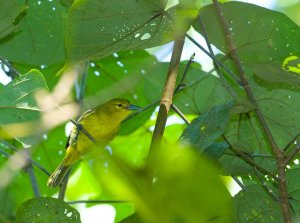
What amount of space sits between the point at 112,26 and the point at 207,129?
0.62 meters

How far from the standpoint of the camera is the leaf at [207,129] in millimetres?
1586

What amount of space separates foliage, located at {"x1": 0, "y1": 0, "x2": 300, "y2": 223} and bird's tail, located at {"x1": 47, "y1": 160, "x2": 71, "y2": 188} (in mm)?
137

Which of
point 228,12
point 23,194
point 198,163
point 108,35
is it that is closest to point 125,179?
point 198,163

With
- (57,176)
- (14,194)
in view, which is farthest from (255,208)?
(14,194)

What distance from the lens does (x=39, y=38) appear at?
3004mm

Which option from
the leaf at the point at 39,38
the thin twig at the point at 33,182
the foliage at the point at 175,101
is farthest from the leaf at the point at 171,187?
the leaf at the point at 39,38

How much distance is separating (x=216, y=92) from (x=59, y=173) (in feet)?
3.61

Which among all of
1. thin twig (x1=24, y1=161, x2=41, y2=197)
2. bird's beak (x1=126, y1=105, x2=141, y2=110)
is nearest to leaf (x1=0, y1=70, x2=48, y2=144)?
thin twig (x1=24, y1=161, x2=41, y2=197)

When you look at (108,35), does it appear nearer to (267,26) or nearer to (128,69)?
(267,26)

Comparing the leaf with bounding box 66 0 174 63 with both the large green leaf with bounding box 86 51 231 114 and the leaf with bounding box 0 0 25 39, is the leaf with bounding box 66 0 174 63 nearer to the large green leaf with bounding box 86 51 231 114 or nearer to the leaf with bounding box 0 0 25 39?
the large green leaf with bounding box 86 51 231 114

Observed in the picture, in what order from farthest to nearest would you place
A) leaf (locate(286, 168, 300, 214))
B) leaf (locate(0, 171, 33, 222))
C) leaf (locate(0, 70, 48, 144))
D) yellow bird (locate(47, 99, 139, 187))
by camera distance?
1. yellow bird (locate(47, 99, 139, 187))
2. leaf (locate(0, 171, 33, 222))
3. leaf (locate(286, 168, 300, 214))
4. leaf (locate(0, 70, 48, 144))

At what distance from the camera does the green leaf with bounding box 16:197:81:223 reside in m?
1.97

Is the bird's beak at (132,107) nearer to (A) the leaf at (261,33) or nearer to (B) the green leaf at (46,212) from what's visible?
(A) the leaf at (261,33)

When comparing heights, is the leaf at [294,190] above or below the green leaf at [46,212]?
below
